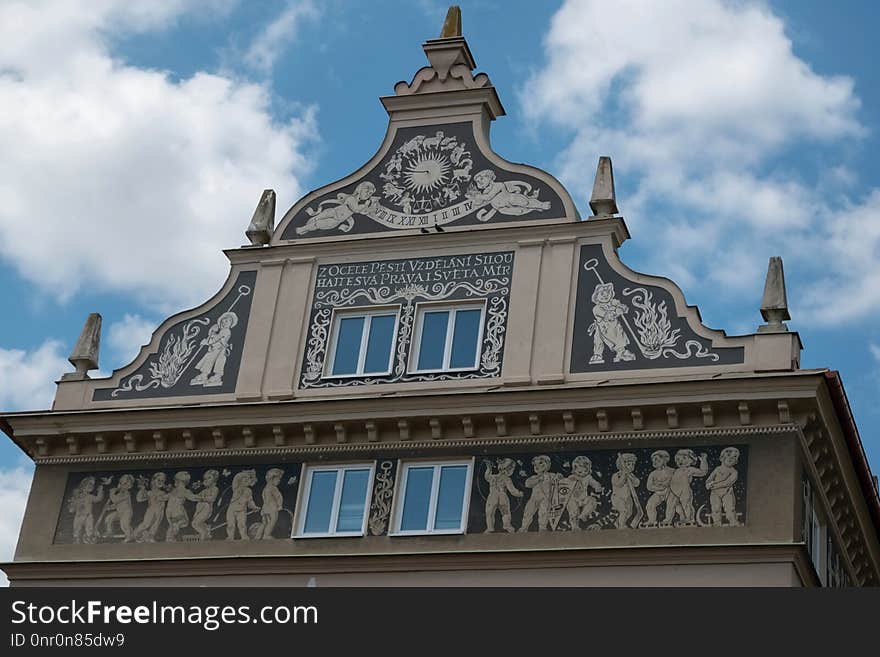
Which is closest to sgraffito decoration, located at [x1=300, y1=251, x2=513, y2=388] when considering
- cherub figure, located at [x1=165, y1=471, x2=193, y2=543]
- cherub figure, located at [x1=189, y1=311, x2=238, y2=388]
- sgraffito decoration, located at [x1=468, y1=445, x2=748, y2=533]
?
cherub figure, located at [x1=189, y1=311, x2=238, y2=388]

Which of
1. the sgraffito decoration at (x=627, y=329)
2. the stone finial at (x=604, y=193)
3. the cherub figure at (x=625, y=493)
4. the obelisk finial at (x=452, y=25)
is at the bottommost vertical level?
the cherub figure at (x=625, y=493)

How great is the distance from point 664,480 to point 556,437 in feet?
5.80

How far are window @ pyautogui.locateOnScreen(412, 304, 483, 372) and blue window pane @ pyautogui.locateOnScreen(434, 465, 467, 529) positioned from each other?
5.35 feet

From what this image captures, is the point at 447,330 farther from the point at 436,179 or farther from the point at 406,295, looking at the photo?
the point at 436,179

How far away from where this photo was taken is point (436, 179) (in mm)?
30125

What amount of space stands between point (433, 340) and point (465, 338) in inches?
20.0

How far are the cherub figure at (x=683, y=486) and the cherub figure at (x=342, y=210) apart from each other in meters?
6.97

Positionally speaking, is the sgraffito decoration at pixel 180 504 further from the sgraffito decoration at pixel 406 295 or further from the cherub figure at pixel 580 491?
the cherub figure at pixel 580 491

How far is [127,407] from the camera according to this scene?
29.3 meters

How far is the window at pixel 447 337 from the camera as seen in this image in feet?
92.7

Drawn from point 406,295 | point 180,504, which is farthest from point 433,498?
point 180,504

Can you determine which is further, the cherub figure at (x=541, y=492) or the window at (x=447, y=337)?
the window at (x=447, y=337)

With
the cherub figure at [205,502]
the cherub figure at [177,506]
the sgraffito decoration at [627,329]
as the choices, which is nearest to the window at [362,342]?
the cherub figure at [205,502]
